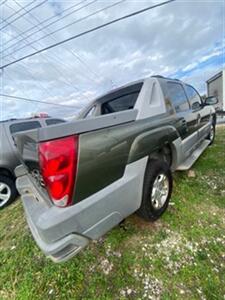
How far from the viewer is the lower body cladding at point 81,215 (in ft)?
4.92

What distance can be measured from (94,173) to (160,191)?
1.36 m

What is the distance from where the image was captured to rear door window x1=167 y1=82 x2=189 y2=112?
3.16 metres

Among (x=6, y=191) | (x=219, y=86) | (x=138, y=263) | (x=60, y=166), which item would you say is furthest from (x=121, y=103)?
(x=219, y=86)

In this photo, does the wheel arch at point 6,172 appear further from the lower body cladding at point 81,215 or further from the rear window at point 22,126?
the lower body cladding at point 81,215

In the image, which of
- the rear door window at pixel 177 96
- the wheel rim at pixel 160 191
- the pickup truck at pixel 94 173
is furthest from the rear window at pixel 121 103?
the wheel rim at pixel 160 191

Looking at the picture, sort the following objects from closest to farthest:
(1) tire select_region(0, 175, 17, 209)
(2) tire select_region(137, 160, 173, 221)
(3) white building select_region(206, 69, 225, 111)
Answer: (2) tire select_region(137, 160, 173, 221) → (1) tire select_region(0, 175, 17, 209) → (3) white building select_region(206, 69, 225, 111)

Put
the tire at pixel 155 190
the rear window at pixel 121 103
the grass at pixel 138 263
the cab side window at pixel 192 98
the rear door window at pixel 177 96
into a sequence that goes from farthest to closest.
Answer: the cab side window at pixel 192 98, the rear door window at pixel 177 96, the rear window at pixel 121 103, the tire at pixel 155 190, the grass at pixel 138 263

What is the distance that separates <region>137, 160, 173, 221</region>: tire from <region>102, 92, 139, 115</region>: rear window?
Result: 0.99 metres

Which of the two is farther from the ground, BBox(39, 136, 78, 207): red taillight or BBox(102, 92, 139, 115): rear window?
BBox(102, 92, 139, 115): rear window

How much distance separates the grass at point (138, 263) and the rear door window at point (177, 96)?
1596 millimetres

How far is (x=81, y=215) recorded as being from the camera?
156 centimetres

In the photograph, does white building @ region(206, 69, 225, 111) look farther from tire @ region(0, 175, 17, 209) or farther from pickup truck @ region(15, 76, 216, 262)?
tire @ region(0, 175, 17, 209)

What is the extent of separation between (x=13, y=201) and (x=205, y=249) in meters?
3.69

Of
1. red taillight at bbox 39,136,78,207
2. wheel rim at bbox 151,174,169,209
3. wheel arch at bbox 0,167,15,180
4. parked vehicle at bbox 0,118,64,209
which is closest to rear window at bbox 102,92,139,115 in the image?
wheel rim at bbox 151,174,169,209
